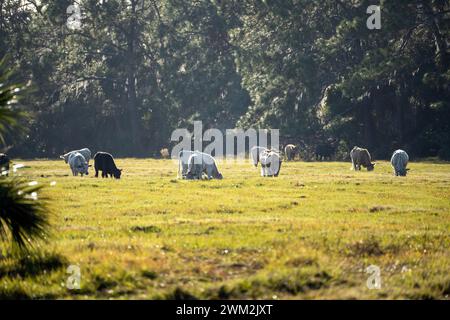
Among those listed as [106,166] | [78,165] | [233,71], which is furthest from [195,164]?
[233,71]

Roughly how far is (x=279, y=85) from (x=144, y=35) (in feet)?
56.7

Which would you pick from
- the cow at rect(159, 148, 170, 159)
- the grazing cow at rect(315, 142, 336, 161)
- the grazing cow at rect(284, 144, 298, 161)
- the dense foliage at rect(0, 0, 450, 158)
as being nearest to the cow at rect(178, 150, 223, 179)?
the dense foliage at rect(0, 0, 450, 158)

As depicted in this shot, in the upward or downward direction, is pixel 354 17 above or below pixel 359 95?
above

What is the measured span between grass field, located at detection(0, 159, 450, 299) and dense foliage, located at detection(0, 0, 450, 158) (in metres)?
27.8

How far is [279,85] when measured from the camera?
2360 inches

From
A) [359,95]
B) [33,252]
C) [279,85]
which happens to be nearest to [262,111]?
[279,85]

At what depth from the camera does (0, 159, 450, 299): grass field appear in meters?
12.6

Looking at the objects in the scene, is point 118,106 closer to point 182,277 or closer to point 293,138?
point 293,138

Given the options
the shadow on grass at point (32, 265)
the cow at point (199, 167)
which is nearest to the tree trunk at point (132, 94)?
the cow at point (199, 167)

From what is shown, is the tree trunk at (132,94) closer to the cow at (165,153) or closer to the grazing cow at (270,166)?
the cow at (165,153)

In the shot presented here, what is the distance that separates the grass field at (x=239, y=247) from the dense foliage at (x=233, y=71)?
2775 cm

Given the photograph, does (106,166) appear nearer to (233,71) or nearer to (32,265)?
(32,265)

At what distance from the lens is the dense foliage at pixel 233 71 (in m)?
53.4

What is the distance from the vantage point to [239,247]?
50.2 ft
